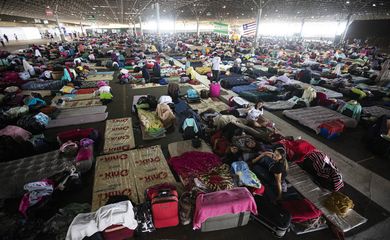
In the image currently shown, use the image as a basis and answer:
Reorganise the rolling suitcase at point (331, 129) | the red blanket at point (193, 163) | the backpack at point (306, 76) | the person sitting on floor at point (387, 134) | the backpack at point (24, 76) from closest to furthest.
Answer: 1. the red blanket at point (193, 163)
2. the person sitting on floor at point (387, 134)
3. the rolling suitcase at point (331, 129)
4. the backpack at point (24, 76)
5. the backpack at point (306, 76)

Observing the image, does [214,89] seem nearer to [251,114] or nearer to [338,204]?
[251,114]

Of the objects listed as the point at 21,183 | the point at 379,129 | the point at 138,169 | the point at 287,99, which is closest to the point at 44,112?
the point at 21,183

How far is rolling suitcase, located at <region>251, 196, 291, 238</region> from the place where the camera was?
3477 mm

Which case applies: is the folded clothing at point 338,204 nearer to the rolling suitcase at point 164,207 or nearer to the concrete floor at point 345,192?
the concrete floor at point 345,192

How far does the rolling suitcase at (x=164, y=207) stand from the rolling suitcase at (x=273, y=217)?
1.51m

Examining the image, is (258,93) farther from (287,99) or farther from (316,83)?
(316,83)

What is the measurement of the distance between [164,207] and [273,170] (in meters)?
2.47

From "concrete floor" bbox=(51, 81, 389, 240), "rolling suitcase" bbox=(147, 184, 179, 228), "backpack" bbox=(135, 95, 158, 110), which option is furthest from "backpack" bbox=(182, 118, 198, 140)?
"rolling suitcase" bbox=(147, 184, 179, 228)

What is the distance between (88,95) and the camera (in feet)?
34.4

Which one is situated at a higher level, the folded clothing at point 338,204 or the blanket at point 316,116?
the blanket at point 316,116

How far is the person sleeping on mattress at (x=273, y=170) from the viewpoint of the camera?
4266 millimetres

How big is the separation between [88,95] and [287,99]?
10449mm

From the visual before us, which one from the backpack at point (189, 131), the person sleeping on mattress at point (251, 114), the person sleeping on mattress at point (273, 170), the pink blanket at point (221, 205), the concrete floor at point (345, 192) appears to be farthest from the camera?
the person sleeping on mattress at point (251, 114)

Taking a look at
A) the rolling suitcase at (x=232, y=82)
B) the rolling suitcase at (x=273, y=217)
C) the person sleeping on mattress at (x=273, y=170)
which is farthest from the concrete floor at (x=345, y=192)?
the rolling suitcase at (x=232, y=82)
